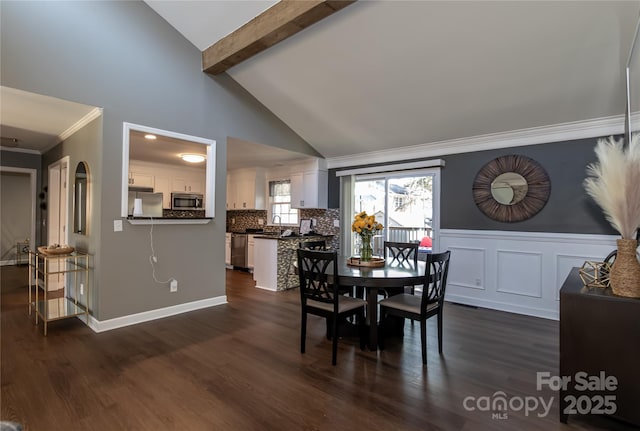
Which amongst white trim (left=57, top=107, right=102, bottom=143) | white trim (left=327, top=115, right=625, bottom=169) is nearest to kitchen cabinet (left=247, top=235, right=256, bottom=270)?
white trim (left=327, top=115, right=625, bottom=169)

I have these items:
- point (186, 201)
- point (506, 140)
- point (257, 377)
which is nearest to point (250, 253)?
point (186, 201)

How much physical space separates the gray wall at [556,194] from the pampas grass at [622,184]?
2.19 m

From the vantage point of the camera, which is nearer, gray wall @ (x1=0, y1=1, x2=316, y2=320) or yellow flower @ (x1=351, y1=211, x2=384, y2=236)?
gray wall @ (x1=0, y1=1, x2=316, y2=320)

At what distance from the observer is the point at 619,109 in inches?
132

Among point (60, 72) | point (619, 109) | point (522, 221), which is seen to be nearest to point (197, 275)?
point (60, 72)

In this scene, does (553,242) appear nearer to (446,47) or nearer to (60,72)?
(446,47)

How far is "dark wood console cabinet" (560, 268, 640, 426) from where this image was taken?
172cm

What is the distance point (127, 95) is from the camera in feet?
11.3

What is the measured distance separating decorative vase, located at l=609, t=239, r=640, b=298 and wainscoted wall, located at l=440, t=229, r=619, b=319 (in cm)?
221

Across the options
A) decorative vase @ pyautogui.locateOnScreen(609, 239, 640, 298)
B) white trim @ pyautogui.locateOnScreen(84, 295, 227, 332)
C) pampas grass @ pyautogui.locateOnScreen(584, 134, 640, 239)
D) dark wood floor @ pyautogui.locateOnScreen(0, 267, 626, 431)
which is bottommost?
dark wood floor @ pyautogui.locateOnScreen(0, 267, 626, 431)

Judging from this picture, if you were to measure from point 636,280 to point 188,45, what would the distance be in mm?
4823

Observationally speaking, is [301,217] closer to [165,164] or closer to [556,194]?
[165,164]

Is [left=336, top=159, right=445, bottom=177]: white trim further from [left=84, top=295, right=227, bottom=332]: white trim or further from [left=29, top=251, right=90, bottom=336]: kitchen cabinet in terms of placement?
[left=29, top=251, right=90, bottom=336]: kitchen cabinet

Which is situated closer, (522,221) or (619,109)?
(619,109)
